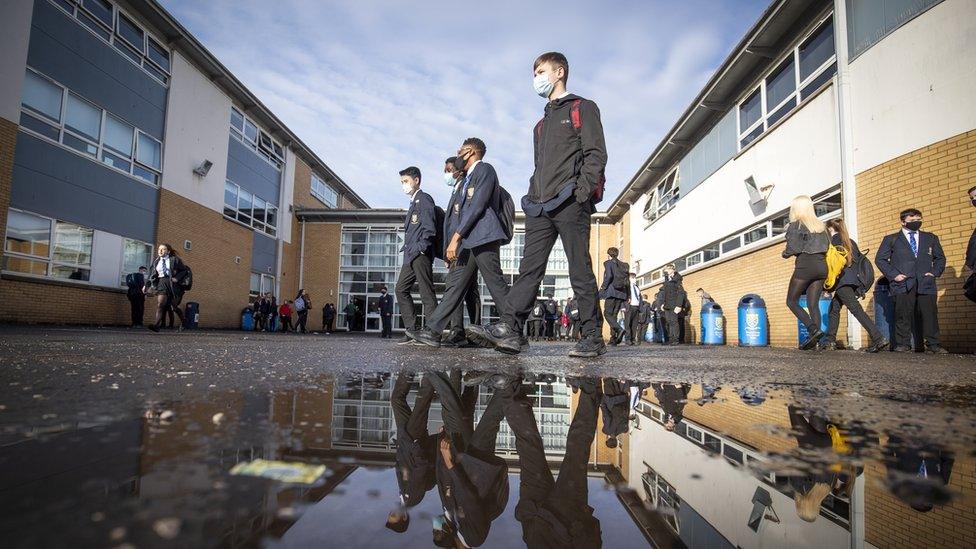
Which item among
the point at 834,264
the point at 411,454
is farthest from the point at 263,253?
the point at 411,454

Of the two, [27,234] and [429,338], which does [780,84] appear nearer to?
[429,338]

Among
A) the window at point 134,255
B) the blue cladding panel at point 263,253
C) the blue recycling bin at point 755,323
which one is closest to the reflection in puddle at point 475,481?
the blue recycling bin at point 755,323

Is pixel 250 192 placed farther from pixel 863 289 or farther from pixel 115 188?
pixel 863 289

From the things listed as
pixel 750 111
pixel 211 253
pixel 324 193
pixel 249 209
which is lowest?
pixel 211 253

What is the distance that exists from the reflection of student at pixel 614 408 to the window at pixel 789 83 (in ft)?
31.7

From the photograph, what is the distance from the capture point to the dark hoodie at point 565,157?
10.9ft

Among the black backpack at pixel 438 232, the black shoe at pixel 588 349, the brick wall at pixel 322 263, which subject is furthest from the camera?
the brick wall at pixel 322 263

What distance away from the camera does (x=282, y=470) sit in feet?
2.16

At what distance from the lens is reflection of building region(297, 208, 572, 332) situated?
25000mm

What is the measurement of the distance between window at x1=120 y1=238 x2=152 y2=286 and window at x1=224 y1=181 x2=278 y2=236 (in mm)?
4229

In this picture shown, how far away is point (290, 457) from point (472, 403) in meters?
0.68

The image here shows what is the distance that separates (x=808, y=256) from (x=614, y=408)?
526 cm

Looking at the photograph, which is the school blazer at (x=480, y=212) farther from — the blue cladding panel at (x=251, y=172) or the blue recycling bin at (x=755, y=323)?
the blue cladding panel at (x=251, y=172)

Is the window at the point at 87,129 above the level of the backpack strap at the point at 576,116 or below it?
above
